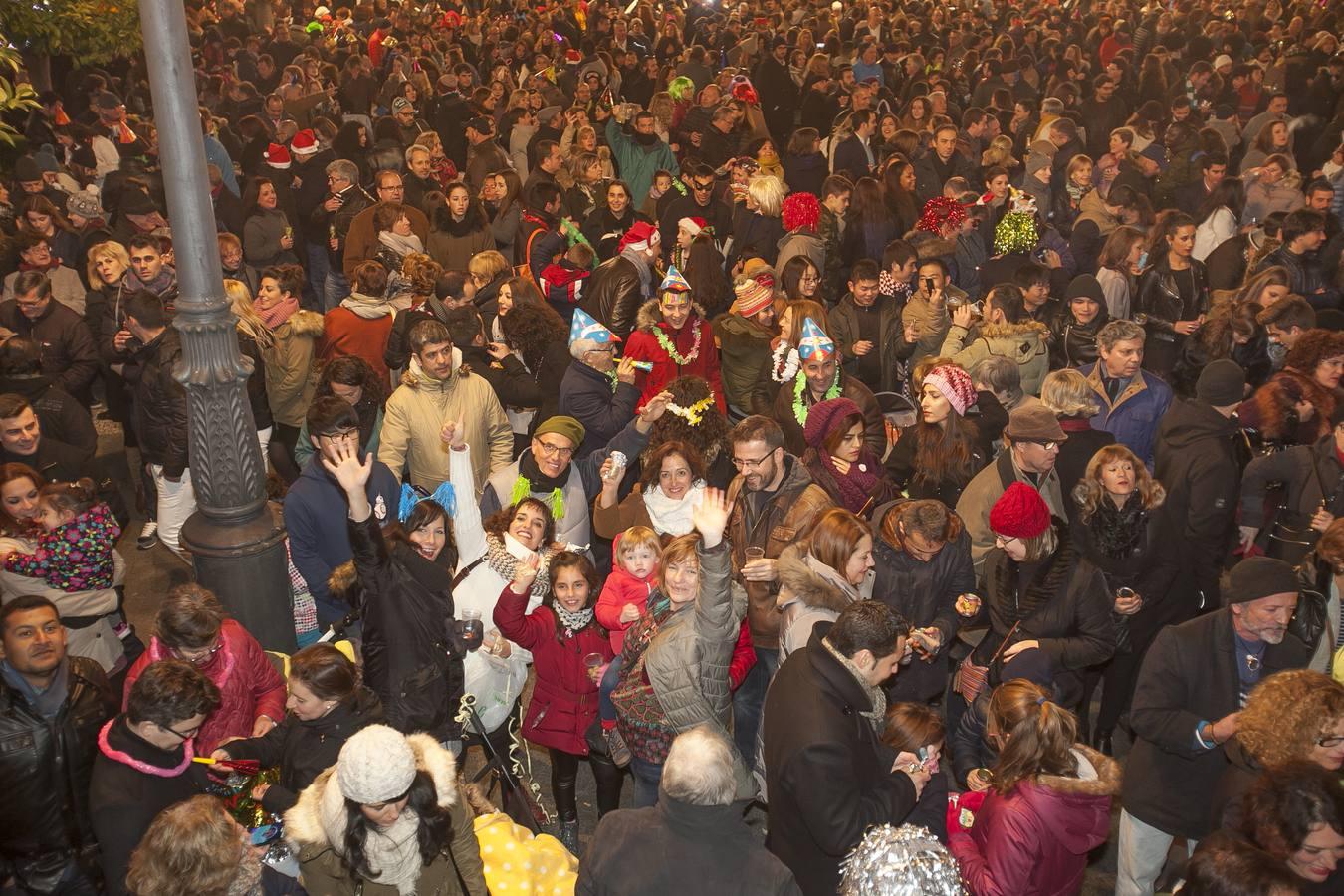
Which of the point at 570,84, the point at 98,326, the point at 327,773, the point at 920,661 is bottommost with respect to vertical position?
the point at 570,84

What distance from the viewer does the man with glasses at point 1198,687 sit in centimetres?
487

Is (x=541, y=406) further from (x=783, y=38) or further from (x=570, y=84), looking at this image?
(x=783, y=38)

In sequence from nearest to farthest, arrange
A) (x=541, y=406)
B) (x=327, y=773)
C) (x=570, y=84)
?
(x=327, y=773) → (x=541, y=406) → (x=570, y=84)

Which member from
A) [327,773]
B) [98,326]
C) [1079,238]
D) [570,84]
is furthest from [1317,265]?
[570,84]

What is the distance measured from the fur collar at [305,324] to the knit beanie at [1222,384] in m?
5.32

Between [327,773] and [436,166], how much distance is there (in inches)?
385

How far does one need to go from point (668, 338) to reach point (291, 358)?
2.44 meters

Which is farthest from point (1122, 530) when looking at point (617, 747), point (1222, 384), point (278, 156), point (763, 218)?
point (278, 156)

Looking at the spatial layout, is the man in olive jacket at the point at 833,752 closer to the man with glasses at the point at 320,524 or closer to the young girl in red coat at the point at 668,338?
the man with glasses at the point at 320,524

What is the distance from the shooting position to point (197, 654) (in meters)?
4.90

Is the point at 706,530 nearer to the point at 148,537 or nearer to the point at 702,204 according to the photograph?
the point at 148,537

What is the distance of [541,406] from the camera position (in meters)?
7.94

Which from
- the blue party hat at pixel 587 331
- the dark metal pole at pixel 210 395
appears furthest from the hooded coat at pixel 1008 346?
the dark metal pole at pixel 210 395

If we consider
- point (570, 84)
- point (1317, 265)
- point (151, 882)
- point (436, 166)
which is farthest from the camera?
point (570, 84)
